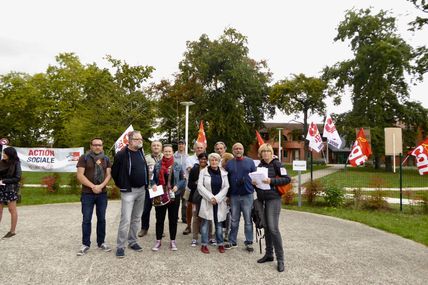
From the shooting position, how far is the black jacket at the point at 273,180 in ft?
17.0

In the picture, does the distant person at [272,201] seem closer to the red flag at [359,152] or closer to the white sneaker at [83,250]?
the white sneaker at [83,250]

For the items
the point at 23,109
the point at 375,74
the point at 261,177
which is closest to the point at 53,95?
the point at 23,109

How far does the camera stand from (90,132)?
90.3 feet

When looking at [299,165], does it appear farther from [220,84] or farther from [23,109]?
[23,109]

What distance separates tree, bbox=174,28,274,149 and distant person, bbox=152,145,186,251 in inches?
1291

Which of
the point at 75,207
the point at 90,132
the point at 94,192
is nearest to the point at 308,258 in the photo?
the point at 94,192

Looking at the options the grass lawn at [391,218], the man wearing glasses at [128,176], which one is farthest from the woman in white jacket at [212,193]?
the grass lawn at [391,218]

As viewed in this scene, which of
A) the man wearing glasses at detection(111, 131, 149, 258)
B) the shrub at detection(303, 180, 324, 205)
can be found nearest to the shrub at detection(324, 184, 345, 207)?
the shrub at detection(303, 180, 324, 205)

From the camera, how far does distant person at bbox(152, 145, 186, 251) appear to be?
605cm

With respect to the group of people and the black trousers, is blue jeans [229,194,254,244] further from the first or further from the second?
the black trousers

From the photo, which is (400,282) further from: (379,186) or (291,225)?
(379,186)

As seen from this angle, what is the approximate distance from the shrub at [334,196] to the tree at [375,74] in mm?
24792

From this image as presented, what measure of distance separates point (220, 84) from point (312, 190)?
31448 millimetres

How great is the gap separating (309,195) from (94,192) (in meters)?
9.03
